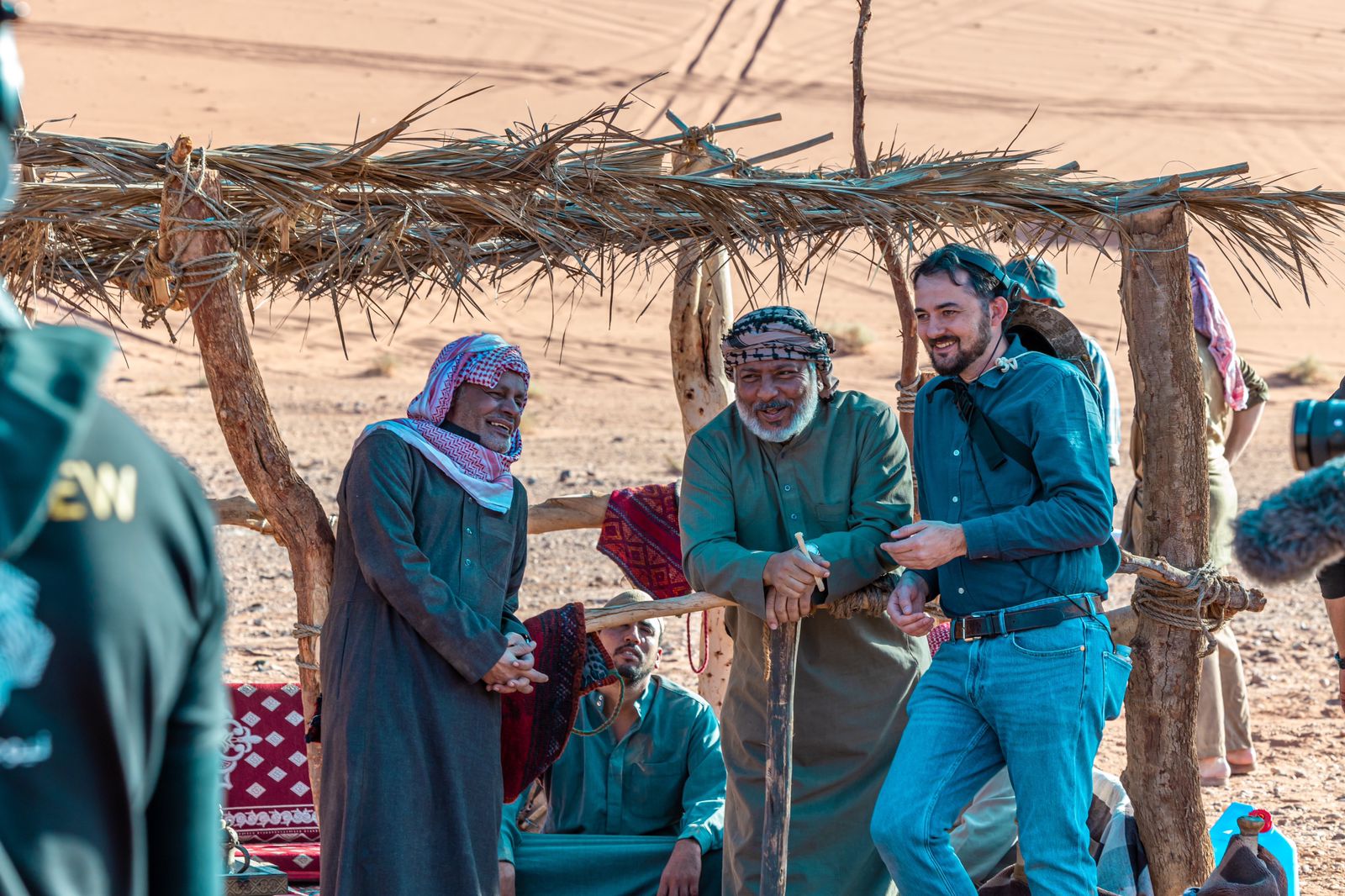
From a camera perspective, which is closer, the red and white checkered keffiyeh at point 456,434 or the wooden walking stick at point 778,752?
the wooden walking stick at point 778,752

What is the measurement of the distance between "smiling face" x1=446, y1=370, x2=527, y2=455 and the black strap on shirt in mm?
1261

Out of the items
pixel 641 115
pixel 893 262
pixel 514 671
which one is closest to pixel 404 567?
pixel 514 671

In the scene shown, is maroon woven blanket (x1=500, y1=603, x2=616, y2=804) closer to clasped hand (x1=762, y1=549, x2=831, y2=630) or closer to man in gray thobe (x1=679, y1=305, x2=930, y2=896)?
man in gray thobe (x1=679, y1=305, x2=930, y2=896)

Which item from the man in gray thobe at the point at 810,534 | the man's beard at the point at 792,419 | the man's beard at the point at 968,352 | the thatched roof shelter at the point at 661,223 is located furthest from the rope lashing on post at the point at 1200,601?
the man's beard at the point at 792,419

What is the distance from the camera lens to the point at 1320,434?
2.34 meters

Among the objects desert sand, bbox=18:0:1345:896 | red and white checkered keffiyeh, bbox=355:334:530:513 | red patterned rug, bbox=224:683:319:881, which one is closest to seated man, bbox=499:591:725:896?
red and white checkered keffiyeh, bbox=355:334:530:513

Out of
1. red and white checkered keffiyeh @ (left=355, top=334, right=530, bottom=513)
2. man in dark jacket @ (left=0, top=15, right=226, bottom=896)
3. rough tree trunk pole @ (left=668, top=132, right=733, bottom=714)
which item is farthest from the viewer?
rough tree trunk pole @ (left=668, top=132, right=733, bottom=714)

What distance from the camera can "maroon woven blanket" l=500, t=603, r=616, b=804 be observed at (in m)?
4.36

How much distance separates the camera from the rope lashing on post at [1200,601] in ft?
14.2

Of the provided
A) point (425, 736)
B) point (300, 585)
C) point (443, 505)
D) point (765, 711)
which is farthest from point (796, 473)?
point (300, 585)

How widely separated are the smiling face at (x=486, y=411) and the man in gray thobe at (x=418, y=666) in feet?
0.19

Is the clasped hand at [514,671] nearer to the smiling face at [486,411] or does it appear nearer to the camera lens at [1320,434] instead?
the smiling face at [486,411]

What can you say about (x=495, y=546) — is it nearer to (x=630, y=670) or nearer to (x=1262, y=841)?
→ (x=630, y=670)

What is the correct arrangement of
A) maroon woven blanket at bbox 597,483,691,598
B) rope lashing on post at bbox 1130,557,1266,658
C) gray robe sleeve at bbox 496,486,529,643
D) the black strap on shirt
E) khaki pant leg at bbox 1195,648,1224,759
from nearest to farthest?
the black strap on shirt, gray robe sleeve at bbox 496,486,529,643, rope lashing on post at bbox 1130,557,1266,658, maroon woven blanket at bbox 597,483,691,598, khaki pant leg at bbox 1195,648,1224,759
